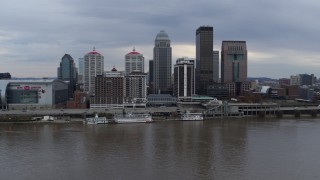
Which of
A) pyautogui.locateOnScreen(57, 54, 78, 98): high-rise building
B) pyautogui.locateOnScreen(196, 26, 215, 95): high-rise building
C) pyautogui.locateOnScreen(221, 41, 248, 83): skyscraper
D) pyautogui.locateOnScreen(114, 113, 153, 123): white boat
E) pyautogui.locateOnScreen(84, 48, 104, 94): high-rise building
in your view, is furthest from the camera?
pyautogui.locateOnScreen(221, 41, 248, 83): skyscraper

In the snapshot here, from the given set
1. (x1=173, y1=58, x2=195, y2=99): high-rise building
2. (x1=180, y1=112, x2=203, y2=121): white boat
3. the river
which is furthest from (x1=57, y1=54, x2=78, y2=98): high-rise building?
the river

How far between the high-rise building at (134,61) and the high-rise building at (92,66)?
9.86 ft

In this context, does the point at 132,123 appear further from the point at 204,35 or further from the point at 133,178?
the point at 204,35

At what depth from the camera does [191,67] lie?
121 feet

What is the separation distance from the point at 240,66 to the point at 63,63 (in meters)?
21.6

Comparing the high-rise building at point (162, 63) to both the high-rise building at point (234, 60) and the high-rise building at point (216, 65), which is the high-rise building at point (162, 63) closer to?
the high-rise building at point (234, 60)

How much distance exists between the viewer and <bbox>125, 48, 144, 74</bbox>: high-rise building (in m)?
48.1

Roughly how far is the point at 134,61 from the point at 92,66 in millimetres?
4789

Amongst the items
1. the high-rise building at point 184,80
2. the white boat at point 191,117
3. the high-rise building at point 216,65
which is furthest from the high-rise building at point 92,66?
the white boat at point 191,117

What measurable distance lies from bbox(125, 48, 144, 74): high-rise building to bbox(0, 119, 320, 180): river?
29.8m

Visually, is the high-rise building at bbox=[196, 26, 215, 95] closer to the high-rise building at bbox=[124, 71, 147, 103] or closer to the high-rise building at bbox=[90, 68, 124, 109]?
the high-rise building at bbox=[124, 71, 147, 103]

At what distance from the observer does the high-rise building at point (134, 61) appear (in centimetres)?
4809

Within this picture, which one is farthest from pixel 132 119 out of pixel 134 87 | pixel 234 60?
pixel 234 60

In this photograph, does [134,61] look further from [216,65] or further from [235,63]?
[216,65]
